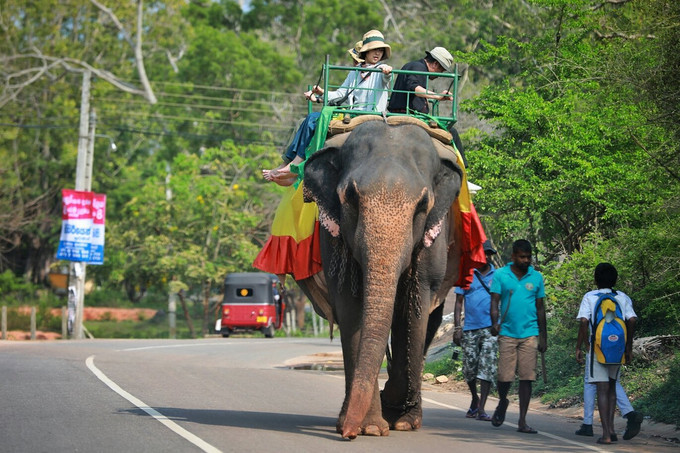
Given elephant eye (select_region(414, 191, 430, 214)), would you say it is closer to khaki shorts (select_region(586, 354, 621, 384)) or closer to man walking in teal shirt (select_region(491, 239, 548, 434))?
man walking in teal shirt (select_region(491, 239, 548, 434))

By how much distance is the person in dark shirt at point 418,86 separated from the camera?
462 inches

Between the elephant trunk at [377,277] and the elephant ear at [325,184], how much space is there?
0.72 m

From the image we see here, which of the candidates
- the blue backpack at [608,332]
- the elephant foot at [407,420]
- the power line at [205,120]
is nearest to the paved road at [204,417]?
the elephant foot at [407,420]

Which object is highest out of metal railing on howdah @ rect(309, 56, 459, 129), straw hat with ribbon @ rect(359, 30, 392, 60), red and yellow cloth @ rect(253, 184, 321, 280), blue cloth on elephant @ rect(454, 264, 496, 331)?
straw hat with ribbon @ rect(359, 30, 392, 60)

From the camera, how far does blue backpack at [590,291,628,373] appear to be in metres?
11.4

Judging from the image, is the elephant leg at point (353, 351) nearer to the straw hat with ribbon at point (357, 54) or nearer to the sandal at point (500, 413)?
the sandal at point (500, 413)

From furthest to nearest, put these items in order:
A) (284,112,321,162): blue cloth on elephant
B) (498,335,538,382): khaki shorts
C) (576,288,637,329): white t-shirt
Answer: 1. (498,335,538,382): khaki shorts
2. (284,112,321,162): blue cloth on elephant
3. (576,288,637,329): white t-shirt

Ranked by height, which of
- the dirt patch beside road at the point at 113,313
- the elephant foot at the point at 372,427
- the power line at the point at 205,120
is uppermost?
the power line at the point at 205,120

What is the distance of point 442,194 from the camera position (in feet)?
34.8

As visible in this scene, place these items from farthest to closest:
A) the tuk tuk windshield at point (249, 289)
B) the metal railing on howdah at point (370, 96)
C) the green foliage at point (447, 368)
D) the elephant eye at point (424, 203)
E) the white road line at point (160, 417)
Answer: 1. the tuk tuk windshield at point (249, 289)
2. the green foliage at point (447, 368)
3. the metal railing on howdah at point (370, 96)
4. the elephant eye at point (424, 203)
5. the white road line at point (160, 417)

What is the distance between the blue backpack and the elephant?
5.19 ft

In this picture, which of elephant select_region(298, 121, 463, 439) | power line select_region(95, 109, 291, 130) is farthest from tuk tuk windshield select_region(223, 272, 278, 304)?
elephant select_region(298, 121, 463, 439)

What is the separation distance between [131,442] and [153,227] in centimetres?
4381

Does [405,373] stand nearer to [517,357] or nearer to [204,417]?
[517,357]
